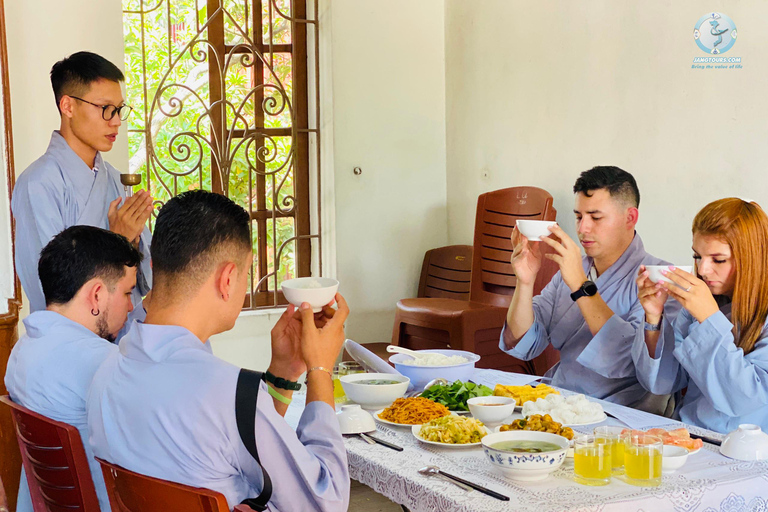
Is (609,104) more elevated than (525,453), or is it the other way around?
(609,104)

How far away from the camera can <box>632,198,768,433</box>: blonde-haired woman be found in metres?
1.92

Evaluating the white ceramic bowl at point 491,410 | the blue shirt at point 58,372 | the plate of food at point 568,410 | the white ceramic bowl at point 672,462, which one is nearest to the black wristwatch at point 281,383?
the blue shirt at point 58,372

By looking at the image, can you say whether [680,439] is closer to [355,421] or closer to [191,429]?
[355,421]

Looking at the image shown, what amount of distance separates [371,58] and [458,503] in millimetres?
3649

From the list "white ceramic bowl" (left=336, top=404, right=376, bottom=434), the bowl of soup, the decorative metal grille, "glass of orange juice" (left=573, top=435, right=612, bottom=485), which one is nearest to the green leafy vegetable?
"white ceramic bowl" (left=336, top=404, right=376, bottom=434)

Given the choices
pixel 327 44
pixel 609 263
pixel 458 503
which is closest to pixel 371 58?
pixel 327 44

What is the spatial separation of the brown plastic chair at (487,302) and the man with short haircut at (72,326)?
2197 mm

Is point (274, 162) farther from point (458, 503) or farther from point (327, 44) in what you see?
point (458, 503)

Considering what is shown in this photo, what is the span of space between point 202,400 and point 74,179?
162cm

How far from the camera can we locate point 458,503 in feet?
4.79

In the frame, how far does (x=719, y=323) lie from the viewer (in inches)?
75.9

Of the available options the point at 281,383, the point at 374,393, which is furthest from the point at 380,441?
the point at 281,383

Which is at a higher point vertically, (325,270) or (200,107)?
(200,107)

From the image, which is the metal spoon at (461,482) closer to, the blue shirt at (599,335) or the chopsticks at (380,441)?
the chopsticks at (380,441)
